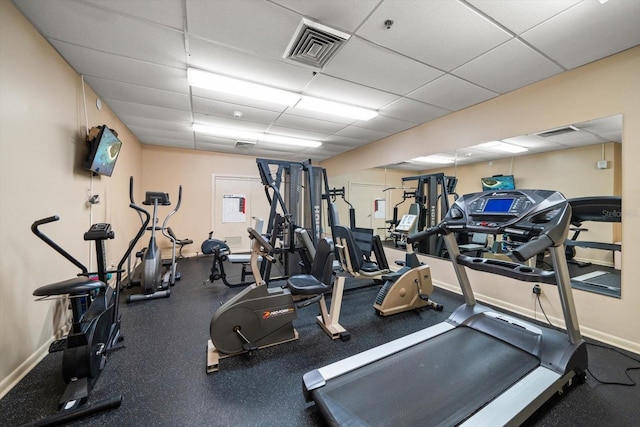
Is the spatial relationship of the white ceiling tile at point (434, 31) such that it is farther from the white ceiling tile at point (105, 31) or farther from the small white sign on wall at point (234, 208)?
the small white sign on wall at point (234, 208)

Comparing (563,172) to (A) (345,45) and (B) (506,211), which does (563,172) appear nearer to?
(B) (506,211)

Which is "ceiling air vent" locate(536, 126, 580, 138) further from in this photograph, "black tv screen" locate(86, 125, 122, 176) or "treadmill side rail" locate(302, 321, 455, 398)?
"black tv screen" locate(86, 125, 122, 176)

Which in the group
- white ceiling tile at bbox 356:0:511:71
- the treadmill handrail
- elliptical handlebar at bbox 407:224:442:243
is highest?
white ceiling tile at bbox 356:0:511:71

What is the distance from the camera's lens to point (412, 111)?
11.7 feet

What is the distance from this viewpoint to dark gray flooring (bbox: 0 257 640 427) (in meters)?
1.44

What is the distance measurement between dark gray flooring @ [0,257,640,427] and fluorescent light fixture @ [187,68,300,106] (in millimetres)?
2671

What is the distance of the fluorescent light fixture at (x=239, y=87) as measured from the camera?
2604mm

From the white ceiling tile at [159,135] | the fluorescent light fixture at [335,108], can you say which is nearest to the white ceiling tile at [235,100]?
the fluorescent light fixture at [335,108]

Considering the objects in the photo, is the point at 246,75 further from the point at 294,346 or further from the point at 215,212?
the point at 215,212

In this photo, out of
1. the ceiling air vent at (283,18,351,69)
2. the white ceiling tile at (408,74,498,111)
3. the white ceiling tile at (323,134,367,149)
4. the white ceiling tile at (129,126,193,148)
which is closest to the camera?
the ceiling air vent at (283,18,351,69)

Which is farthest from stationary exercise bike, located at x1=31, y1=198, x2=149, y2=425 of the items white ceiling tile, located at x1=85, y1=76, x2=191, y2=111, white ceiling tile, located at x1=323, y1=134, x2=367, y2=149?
white ceiling tile, located at x1=323, y1=134, x2=367, y2=149

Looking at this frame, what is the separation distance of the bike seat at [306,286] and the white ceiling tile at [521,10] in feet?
7.90

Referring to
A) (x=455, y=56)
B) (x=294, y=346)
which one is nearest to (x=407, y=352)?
(x=294, y=346)

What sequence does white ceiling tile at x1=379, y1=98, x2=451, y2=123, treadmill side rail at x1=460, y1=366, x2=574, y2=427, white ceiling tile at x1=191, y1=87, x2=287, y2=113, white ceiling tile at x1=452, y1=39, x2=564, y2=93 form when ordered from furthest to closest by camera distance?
white ceiling tile at x1=379, y1=98, x2=451, y2=123, white ceiling tile at x1=191, y1=87, x2=287, y2=113, white ceiling tile at x1=452, y1=39, x2=564, y2=93, treadmill side rail at x1=460, y1=366, x2=574, y2=427
